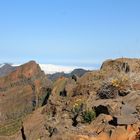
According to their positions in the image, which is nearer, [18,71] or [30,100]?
[30,100]

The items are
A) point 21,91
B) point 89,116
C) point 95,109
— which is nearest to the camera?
point 89,116

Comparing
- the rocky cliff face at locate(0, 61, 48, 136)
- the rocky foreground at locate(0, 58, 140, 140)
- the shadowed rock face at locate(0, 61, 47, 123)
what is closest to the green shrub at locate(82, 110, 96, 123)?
the rocky foreground at locate(0, 58, 140, 140)

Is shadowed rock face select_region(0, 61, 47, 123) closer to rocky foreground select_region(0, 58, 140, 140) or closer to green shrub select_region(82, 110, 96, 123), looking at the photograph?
rocky foreground select_region(0, 58, 140, 140)

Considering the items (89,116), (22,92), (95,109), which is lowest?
(22,92)

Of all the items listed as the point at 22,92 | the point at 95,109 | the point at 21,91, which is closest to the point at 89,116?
the point at 95,109

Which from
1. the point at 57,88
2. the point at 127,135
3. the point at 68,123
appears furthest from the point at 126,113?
the point at 57,88

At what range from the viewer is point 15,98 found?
307 feet

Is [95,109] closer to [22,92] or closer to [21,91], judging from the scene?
[22,92]

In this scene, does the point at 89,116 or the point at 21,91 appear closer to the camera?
the point at 89,116

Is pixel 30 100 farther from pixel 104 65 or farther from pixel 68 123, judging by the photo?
pixel 68 123

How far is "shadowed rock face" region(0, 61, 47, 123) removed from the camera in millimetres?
82600

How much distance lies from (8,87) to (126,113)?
88540 millimetres

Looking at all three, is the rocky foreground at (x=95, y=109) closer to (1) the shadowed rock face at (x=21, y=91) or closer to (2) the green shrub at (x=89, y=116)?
(2) the green shrub at (x=89, y=116)

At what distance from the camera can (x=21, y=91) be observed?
3856 inches
